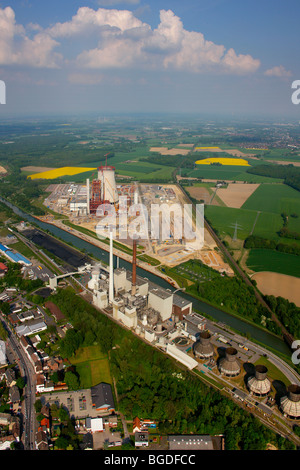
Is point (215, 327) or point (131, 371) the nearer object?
point (131, 371)

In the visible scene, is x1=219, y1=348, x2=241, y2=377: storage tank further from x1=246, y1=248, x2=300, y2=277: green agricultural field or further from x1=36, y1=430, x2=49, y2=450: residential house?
x1=246, y1=248, x2=300, y2=277: green agricultural field

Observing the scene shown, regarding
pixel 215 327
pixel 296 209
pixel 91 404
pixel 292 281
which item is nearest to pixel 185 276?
pixel 215 327

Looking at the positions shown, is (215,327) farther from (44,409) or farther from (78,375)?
(44,409)

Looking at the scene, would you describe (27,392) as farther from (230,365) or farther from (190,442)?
(230,365)

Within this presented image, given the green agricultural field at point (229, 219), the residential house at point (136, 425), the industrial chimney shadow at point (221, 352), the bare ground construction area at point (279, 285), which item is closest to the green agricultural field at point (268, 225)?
the green agricultural field at point (229, 219)

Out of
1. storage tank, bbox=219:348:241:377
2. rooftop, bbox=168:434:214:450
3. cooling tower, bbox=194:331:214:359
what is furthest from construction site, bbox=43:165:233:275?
rooftop, bbox=168:434:214:450

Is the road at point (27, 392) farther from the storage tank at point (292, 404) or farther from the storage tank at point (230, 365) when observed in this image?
the storage tank at point (292, 404)
